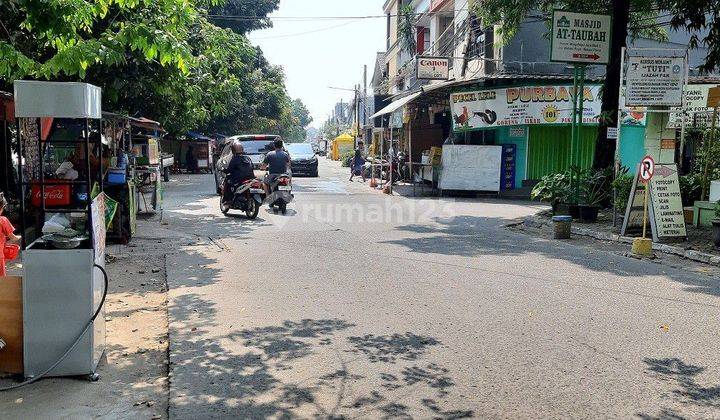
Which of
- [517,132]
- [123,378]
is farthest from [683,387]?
[517,132]

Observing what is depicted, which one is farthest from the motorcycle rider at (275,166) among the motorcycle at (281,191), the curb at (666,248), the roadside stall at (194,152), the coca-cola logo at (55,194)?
the roadside stall at (194,152)

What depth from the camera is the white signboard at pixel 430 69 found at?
75.0ft

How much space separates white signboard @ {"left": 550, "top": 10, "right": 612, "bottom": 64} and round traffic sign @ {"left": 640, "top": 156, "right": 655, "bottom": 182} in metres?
3.80

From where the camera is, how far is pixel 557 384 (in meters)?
4.72

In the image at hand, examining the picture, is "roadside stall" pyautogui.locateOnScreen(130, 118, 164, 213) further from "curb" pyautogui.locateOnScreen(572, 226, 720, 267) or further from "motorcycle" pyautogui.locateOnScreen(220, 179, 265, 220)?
"curb" pyautogui.locateOnScreen(572, 226, 720, 267)

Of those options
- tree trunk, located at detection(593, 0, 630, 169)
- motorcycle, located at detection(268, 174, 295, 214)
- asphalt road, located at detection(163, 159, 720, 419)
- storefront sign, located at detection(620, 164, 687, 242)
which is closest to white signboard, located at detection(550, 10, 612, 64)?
tree trunk, located at detection(593, 0, 630, 169)

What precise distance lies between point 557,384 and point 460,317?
1.83m

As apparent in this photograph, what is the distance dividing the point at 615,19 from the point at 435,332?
447 inches

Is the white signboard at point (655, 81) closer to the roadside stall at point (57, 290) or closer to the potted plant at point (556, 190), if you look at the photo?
the potted plant at point (556, 190)

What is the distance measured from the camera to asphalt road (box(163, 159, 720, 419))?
4.45 metres

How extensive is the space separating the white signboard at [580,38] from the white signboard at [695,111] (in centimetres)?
281

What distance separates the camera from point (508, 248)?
36.3ft

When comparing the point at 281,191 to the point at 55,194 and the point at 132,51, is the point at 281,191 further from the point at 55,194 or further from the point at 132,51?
the point at 132,51

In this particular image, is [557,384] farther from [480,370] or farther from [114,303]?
[114,303]
